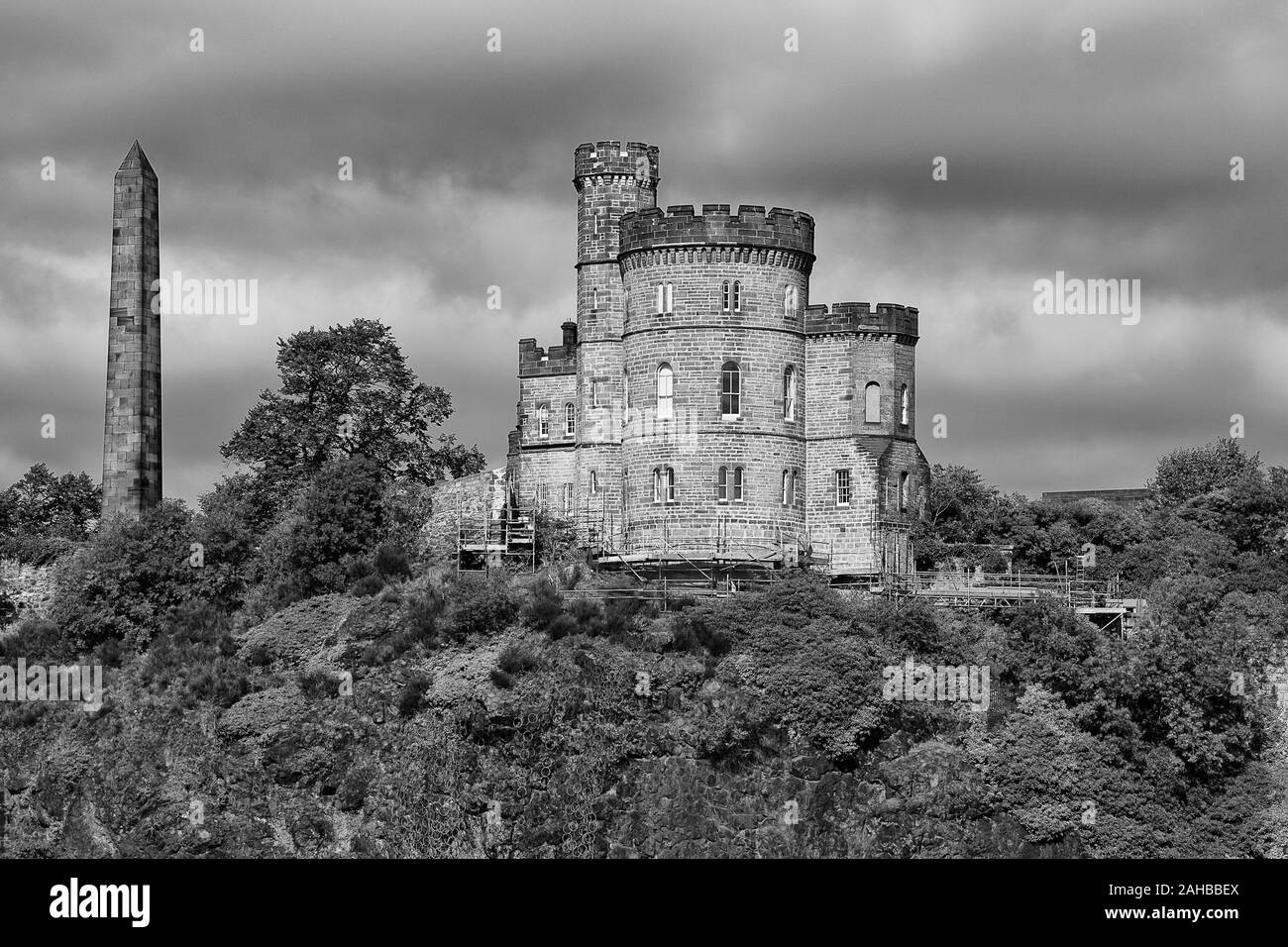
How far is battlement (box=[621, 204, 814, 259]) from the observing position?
7375 cm

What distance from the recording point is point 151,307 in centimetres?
7850

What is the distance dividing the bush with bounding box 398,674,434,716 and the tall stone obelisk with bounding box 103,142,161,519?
18.7 meters

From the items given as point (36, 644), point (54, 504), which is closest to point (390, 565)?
point (36, 644)

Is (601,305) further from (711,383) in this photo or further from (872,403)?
(872,403)

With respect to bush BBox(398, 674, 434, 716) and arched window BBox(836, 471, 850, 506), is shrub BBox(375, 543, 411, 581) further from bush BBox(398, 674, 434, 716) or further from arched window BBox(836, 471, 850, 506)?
arched window BBox(836, 471, 850, 506)

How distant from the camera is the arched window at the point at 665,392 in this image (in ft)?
243

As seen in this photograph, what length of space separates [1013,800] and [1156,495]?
34.1 m

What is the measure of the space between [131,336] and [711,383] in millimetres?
21125

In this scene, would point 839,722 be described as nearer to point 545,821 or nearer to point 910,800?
point 910,800

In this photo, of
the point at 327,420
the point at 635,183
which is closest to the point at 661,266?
the point at 635,183

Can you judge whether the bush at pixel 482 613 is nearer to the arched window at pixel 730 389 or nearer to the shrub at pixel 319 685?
the shrub at pixel 319 685

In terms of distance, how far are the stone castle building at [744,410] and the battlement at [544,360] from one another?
3955mm

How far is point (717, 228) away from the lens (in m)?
73.8
